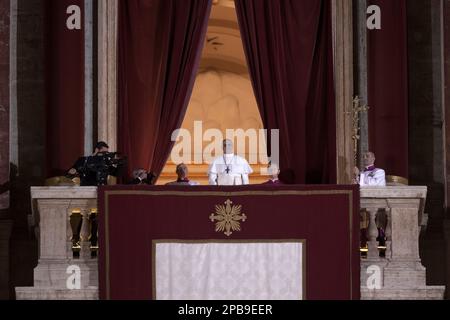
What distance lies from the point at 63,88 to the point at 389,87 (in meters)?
4.11

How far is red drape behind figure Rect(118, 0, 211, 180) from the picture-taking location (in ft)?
45.5

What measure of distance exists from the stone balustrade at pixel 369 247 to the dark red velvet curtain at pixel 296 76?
248cm

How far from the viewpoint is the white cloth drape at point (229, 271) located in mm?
11164

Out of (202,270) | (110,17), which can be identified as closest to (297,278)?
(202,270)

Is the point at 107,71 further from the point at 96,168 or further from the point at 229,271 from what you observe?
the point at 229,271

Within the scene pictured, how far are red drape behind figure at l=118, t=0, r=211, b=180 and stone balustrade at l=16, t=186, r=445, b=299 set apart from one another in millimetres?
2467

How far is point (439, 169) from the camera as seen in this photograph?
1388 centimetres

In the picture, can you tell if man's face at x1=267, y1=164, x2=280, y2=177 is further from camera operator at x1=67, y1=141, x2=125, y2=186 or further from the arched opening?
the arched opening

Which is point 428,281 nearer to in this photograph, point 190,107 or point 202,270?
point 202,270

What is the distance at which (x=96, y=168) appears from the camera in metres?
12.1

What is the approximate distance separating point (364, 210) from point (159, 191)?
2.15 m

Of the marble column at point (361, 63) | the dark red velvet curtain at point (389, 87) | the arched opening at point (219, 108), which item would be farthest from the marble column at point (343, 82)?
the arched opening at point (219, 108)

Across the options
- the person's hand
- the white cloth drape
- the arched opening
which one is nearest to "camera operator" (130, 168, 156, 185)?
the person's hand

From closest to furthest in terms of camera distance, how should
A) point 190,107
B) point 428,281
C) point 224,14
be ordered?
1. point 428,281
2. point 224,14
3. point 190,107
